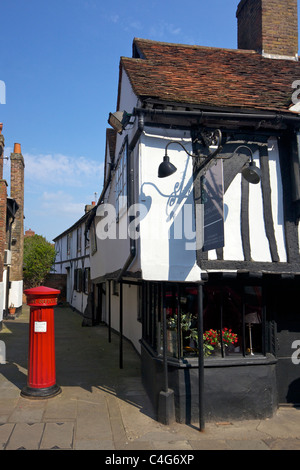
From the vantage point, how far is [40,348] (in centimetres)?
710

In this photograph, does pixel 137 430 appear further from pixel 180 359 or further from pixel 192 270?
pixel 192 270

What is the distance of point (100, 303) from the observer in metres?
18.0

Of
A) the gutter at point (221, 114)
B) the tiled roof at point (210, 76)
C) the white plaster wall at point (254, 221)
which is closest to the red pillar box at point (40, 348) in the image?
the white plaster wall at point (254, 221)

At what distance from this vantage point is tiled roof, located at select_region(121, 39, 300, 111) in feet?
21.6

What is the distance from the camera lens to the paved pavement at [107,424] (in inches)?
198

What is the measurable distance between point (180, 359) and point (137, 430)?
1.27m

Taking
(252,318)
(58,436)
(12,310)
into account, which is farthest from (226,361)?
(12,310)

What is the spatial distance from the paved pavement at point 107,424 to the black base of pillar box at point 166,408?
0.42 ft

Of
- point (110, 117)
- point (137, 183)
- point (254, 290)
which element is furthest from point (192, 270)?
point (110, 117)

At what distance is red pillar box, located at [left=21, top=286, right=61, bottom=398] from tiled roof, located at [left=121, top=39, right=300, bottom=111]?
14.2 feet

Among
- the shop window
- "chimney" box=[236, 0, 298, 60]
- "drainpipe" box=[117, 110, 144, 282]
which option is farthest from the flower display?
"chimney" box=[236, 0, 298, 60]

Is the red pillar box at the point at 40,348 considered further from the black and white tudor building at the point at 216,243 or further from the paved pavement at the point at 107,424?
the black and white tudor building at the point at 216,243

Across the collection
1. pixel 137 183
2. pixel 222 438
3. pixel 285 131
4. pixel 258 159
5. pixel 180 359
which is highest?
pixel 285 131
